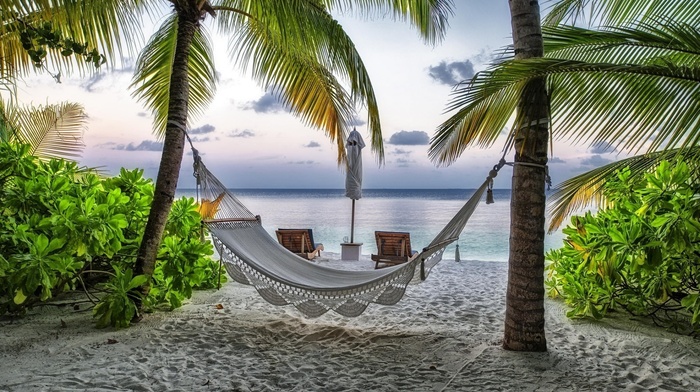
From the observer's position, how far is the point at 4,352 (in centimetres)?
214

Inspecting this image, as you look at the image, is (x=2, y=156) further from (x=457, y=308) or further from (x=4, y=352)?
(x=457, y=308)

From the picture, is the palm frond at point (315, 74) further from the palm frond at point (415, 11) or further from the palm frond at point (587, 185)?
the palm frond at point (587, 185)

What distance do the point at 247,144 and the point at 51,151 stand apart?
8.33m

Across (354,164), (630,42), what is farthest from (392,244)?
(630,42)

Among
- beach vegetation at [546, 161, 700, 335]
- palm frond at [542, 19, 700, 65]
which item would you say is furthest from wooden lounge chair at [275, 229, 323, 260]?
palm frond at [542, 19, 700, 65]

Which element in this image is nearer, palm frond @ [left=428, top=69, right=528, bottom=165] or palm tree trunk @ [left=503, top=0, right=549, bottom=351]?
palm frond @ [left=428, top=69, right=528, bottom=165]

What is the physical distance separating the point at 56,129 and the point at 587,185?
4.92 m

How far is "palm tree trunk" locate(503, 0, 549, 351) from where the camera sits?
215cm

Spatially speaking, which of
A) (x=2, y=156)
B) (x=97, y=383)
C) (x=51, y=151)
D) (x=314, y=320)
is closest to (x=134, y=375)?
(x=97, y=383)

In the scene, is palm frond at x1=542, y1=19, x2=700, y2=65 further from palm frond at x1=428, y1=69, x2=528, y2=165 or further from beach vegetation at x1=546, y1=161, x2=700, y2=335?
beach vegetation at x1=546, y1=161, x2=700, y2=335

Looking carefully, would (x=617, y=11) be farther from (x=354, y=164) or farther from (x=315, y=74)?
(x=354, y=164)

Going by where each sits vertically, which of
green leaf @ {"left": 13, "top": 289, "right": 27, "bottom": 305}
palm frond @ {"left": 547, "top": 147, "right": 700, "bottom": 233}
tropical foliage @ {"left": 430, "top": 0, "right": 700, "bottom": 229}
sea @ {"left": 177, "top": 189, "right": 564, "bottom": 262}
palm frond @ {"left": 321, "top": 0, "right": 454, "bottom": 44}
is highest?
palm frond @ {"left": 321, "top": 0, "right": 454, "bottom": 44}

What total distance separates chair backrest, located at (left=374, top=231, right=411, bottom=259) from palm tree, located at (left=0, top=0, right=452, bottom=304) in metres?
1.43

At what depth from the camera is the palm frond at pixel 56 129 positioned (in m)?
4.42
